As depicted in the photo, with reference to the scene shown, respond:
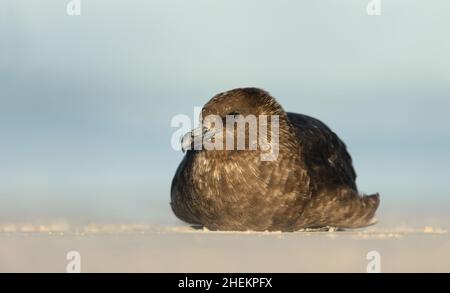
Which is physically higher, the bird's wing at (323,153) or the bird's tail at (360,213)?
the bird's wing at (323,153)

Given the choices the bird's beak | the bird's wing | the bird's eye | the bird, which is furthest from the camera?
the bird's wing

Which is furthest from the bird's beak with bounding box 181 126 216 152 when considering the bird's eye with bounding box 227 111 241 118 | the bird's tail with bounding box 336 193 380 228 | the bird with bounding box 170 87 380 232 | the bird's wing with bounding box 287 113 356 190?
the bird's tail with bounding box 336 193 380 228

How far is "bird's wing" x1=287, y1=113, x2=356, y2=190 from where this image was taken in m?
12.4

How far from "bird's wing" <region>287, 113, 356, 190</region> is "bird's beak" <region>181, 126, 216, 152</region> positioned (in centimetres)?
150

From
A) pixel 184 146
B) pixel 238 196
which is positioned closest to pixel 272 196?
pixel 238 196

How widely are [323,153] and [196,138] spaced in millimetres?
2331

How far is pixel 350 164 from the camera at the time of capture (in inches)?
546

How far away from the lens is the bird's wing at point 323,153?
40.8ft

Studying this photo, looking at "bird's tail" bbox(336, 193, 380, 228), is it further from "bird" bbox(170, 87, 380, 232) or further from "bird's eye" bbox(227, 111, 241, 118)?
"bird's eye" bbox(227, 111, 241, 118)

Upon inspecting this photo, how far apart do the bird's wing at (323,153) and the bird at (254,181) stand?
0.09 feet

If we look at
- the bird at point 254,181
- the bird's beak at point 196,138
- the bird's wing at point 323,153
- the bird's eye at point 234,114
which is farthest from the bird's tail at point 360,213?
the bird's beak at point 196,138

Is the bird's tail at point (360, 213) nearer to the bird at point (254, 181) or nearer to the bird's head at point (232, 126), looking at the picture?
the bird at point (254, 181)

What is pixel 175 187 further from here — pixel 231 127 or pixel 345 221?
pixel 345 221
